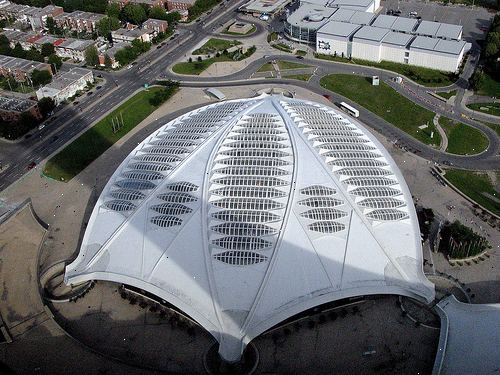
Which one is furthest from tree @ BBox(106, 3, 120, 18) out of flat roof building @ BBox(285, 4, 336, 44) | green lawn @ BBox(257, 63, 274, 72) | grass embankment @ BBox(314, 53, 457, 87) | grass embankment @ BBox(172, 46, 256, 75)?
grass embankment @ BBox(314, 53, 457, 87)

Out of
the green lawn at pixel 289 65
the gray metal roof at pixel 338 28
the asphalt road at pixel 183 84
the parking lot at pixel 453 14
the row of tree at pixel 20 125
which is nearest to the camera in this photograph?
the asphalt road at pixel 183 84

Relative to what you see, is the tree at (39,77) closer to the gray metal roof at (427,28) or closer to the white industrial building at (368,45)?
the white industrial building at (368,45)

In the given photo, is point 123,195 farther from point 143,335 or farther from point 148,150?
point 143,335

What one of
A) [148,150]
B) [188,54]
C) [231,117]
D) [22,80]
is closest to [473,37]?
[188,54]

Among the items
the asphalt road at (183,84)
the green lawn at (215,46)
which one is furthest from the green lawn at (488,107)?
the green lawn at (215,46)

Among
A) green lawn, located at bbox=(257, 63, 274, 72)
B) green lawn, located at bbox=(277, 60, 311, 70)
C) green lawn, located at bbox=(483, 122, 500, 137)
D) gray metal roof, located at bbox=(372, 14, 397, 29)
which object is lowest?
green lawn, located at bbox=(483, 122, 500, 137)

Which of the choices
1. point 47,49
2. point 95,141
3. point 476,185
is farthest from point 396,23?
point 47,49

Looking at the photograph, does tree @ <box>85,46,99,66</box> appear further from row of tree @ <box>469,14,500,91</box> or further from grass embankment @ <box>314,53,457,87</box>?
row of tree @ <box>469,14,500,91</box>
